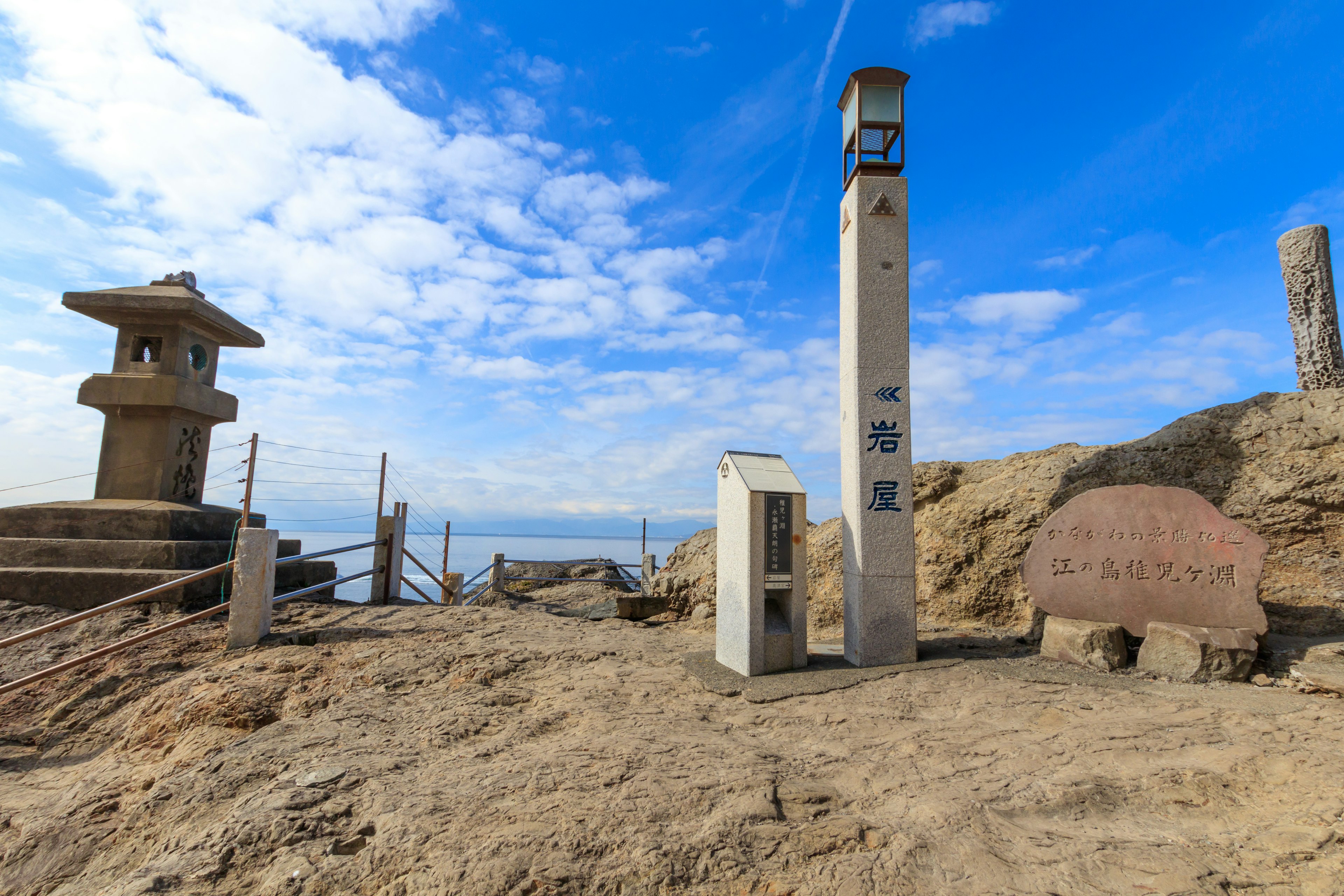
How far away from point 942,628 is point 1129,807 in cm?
436

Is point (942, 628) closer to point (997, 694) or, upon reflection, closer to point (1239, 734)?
point (997, 694)

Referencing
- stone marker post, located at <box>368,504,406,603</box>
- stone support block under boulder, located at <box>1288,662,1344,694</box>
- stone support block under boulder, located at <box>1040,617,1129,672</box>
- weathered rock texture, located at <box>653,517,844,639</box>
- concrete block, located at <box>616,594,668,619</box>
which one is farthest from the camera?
concrete block, located at <box>616,594,668,619</box>

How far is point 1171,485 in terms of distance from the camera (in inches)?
259

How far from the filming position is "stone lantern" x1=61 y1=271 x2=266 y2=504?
8273 millimetres

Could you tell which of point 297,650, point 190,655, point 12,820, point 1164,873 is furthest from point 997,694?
point 190,655

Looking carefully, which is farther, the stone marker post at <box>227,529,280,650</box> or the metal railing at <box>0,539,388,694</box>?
the stone marker post at <box>227,529,280,650</box>

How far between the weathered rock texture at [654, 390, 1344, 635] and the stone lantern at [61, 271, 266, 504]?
740 centimetres

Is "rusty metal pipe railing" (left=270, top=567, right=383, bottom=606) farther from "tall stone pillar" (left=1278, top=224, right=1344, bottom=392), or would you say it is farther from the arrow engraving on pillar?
"tall stone pillar" (left=1278, top=224, right=1344, bottom=392)

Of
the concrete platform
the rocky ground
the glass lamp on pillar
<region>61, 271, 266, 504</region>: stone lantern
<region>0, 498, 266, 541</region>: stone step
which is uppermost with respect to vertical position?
the glass lamp on pillar

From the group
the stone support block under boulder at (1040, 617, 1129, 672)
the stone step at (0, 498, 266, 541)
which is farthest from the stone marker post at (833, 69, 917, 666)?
the stone step at (0, 498, 266, 541)

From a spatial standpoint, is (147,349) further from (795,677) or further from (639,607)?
(795,677)

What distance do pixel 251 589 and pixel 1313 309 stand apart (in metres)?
11.5

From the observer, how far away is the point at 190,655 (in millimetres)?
5777

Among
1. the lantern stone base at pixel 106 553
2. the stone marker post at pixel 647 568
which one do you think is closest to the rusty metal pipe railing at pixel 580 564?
the stone marker post at pixel 647 568
